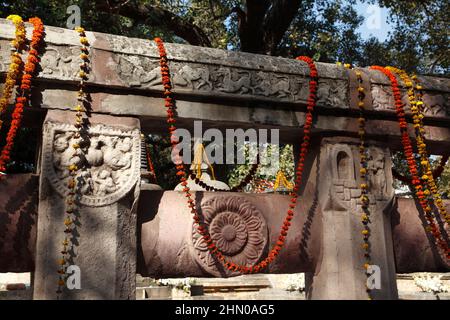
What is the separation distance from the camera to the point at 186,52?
376cm

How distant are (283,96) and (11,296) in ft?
23.4

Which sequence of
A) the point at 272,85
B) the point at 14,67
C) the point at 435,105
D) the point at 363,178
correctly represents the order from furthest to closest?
the point at 435,105 → the point at 363,178 → the point at 272,85 → the point at 14,67

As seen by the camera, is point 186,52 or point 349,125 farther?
point 349,125

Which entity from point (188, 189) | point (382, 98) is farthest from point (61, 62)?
point (382, 98)

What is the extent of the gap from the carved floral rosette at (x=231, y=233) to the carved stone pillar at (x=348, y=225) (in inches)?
23.1

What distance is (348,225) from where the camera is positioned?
3.95 m

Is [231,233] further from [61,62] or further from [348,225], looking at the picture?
[61,62]

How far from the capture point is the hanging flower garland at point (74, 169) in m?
3.15

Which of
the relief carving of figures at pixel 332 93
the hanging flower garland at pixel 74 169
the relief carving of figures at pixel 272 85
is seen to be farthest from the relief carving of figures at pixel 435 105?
the hanging flower garland at pixel 74 169

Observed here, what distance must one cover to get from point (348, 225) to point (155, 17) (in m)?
7.41

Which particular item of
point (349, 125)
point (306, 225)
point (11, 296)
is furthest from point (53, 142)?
point (11, 296)

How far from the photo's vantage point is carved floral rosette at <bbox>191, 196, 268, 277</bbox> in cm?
365

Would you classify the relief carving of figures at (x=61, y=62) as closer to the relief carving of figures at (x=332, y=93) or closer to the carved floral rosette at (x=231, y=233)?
the carved floral rosette at (x=231, y=233)
